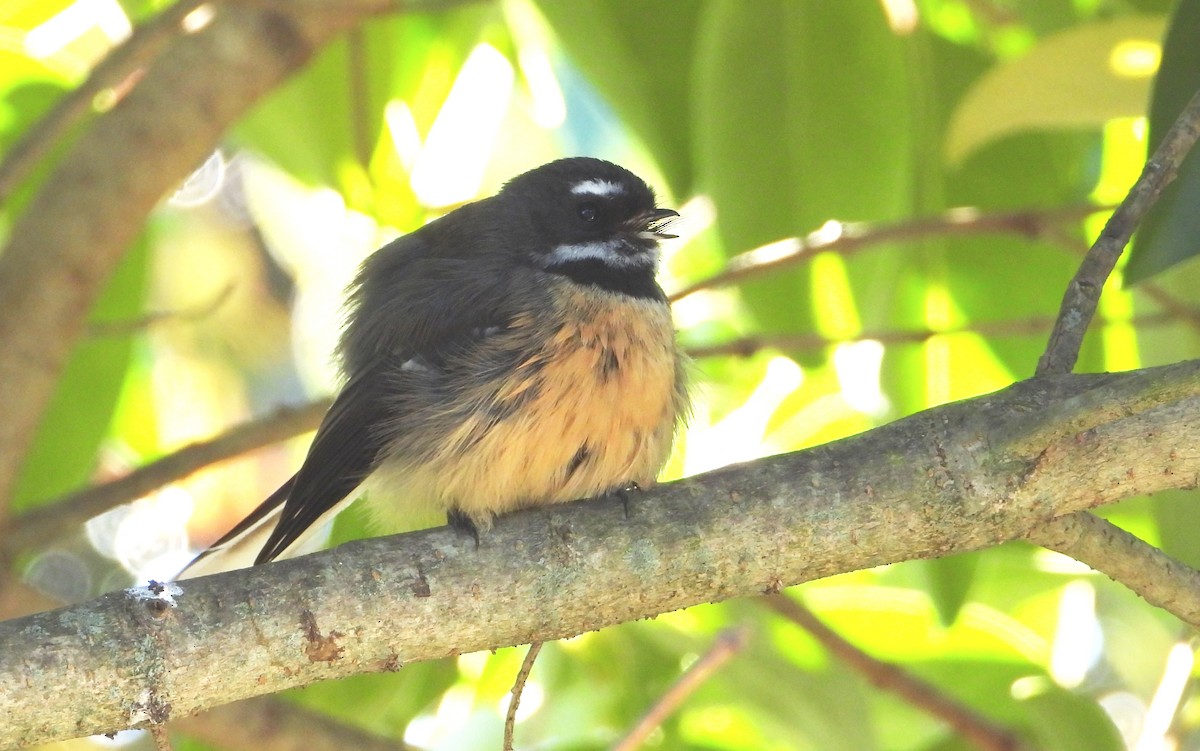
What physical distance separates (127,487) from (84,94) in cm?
113

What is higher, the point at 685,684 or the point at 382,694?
the point at 382,694

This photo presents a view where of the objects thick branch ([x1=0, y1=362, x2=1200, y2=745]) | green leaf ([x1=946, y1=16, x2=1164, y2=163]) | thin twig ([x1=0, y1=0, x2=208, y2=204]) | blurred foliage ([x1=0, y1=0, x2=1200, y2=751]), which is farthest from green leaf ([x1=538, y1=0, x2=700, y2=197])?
thick branch ([x1=0, y1=362, x2=1200, y2=745])

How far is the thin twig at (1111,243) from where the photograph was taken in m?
2.44

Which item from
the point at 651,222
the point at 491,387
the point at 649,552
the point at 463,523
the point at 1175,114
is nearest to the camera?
the point at 649,552

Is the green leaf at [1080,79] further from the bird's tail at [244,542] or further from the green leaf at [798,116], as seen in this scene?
the bird's tail at [244,542]

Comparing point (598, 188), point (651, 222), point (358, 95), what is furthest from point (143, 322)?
point (651, 222)

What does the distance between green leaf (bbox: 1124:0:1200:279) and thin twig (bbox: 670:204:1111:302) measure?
0.76m

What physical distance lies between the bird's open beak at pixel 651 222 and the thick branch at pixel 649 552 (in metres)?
1.52

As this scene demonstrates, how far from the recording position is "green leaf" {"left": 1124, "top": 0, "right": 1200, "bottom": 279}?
2469mm

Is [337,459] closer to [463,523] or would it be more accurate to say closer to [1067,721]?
[463,523]

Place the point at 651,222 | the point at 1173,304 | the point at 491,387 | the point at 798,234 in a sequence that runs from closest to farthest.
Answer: the point at 1173,304 < the point at 491,387 < the point at 798,234 < the point at 651,222

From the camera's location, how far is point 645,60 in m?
3.69

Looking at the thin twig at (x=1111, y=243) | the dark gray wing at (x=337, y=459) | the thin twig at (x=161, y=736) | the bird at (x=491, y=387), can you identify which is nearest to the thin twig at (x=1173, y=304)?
the thin twig at (x=1111, y=243)

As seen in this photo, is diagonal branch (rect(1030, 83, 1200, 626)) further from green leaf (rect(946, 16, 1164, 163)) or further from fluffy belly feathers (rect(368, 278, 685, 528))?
fluffy belly feathers (rect(368, 278, 685, 528))
